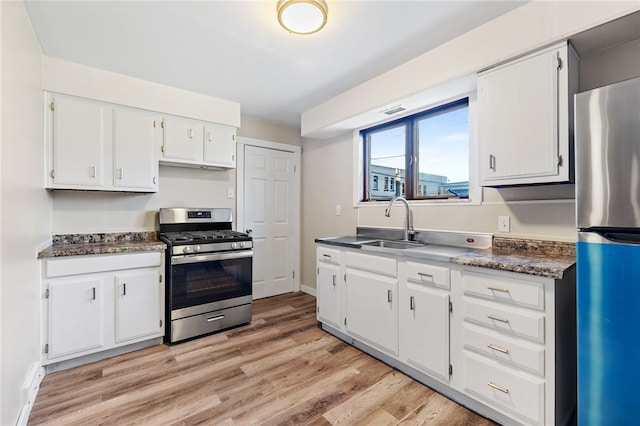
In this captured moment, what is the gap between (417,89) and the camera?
90.4 inches

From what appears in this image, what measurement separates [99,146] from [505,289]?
10.5 ft

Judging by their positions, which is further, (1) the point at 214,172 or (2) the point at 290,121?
(2) the point at 290,121

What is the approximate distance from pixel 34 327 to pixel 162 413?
3.47ft

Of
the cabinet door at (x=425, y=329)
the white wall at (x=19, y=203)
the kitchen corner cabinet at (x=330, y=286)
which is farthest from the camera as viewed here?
the kitchen corner cabinet at (x=330, y=286)

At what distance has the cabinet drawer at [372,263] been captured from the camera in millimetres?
2197

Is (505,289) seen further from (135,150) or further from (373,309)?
(135,150)

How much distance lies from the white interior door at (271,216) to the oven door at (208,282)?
87 cm

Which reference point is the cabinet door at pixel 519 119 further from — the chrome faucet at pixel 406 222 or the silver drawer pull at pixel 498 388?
the silver drawer pull at pixel 498 388

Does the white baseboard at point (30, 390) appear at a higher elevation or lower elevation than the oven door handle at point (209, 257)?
lower

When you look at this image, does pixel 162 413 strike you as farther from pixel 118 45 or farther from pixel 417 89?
pixel 417 89

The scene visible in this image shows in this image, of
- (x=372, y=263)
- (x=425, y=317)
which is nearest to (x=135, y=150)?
(x=372, y=263)

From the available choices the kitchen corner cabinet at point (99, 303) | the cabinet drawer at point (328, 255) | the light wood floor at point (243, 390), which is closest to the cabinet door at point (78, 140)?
the kitchen corner cabinet at point (99, 303)

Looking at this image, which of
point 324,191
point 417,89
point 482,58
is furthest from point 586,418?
point 324,191

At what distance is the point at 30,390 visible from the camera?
1.74 m
